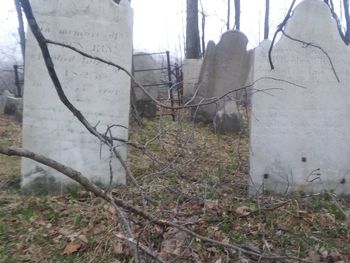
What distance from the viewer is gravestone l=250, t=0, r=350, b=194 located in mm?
4391

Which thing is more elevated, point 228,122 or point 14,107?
Answer: point 14,107

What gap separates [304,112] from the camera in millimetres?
4445

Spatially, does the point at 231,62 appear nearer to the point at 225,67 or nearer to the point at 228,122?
the point at 225,67

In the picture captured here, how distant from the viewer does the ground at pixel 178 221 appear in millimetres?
2938

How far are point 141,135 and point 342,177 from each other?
9.98 feet

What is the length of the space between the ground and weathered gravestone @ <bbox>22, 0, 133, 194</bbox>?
39 centimetres

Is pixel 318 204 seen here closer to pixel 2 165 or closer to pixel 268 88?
pixel 268 88

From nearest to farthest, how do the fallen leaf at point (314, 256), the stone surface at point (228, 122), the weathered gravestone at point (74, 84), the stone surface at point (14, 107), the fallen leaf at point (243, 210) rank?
the fallen leaf at point (314, 256) < the fallen leaf at point (243, 210) < the weathered gravestone at point (74, 84) < the stone surface at point (228, 122) < the stone surface at point (14, 107)

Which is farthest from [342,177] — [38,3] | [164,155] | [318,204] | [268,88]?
[38,3]

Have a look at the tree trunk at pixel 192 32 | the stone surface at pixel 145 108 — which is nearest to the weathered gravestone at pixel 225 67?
the stone surface at pixel 145 108

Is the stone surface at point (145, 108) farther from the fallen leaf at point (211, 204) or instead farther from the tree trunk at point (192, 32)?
the fallen leaf at point (211, 204)

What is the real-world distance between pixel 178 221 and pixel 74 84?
2060 millimetres

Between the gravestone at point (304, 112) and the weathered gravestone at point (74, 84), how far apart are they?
1451 mm

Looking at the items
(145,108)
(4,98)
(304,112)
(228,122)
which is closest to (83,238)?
(304,112)
